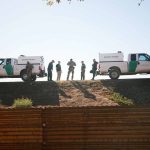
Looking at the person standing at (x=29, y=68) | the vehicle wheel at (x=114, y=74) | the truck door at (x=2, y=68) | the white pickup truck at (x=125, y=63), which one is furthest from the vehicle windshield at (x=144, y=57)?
the truck door at (x=2, y=68)

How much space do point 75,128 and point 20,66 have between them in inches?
837

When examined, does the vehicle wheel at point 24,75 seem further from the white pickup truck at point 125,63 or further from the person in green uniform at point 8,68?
the white pickup truck at point 125,63

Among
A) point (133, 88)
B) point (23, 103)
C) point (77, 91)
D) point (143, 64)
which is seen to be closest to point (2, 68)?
point (77, 91)

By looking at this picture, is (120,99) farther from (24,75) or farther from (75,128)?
(75,128)

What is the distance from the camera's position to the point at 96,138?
1401 centimetres

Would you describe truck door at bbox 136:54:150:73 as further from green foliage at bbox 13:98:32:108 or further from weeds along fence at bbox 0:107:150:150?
weeds along fence at bbox 0:107:150:150

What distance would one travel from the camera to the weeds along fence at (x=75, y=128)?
548 inches

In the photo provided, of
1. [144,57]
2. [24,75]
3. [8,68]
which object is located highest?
[144,57]

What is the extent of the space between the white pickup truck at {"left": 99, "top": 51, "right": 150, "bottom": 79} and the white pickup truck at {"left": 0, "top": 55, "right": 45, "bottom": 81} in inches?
178

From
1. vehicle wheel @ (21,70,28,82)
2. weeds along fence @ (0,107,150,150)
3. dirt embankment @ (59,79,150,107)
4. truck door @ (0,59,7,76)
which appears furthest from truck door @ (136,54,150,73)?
weeds along fence @ (0,107,150,150)

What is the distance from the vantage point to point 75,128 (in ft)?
46.2

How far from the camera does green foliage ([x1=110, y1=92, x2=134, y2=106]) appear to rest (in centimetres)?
2980

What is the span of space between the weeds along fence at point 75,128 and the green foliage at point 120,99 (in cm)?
1569

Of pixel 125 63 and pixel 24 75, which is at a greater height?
pixel 125 63
